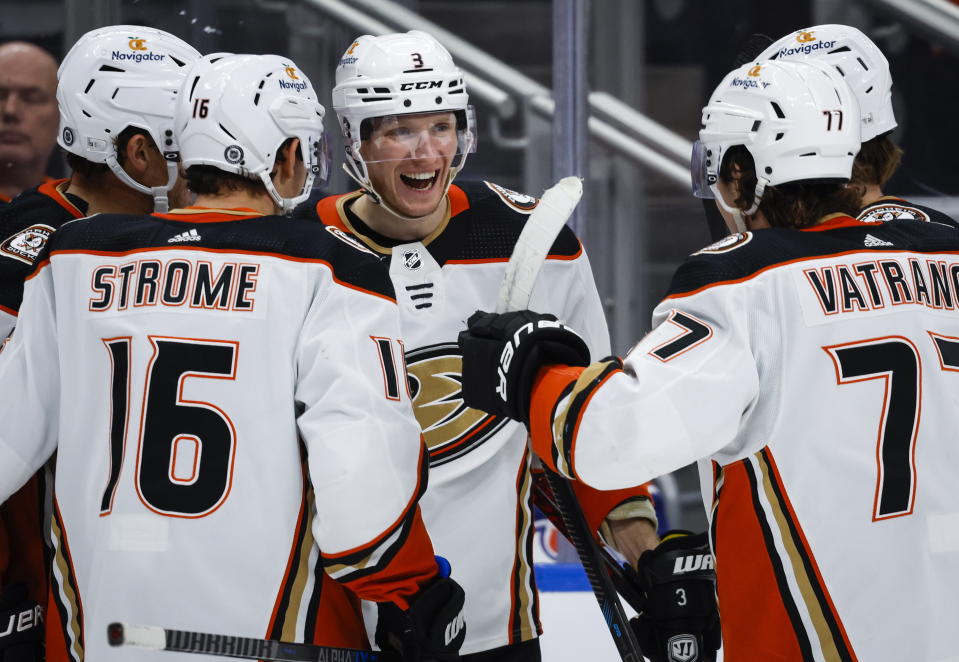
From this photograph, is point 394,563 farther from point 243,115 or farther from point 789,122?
point 789,122

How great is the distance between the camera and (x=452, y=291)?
2.06m

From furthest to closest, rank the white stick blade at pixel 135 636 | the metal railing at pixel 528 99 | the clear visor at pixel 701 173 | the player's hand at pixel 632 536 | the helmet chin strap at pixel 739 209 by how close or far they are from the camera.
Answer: the metal railing at pixel 528 99 → the player's hand at pixel 632 536 → the clear visor at pixel 701 173 → the helmet chin strap at pixel 739 209 → the white stick blade at pixel 135 636

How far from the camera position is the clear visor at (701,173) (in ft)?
6.07

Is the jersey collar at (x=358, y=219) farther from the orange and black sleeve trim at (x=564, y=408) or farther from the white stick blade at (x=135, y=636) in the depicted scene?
the white stick blade at (x=135, y=636)

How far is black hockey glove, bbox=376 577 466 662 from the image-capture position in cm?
168

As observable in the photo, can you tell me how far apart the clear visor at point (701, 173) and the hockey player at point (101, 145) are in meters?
0.90

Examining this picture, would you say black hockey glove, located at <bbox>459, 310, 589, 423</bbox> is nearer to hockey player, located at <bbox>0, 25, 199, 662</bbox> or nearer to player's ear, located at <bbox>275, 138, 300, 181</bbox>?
player's ear, located at <bbox>275, 138, 300, 181</bbox>

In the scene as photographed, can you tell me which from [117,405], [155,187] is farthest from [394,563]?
[155,187]

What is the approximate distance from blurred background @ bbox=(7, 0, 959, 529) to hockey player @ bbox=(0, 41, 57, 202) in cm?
14

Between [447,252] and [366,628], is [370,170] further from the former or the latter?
[366,628]

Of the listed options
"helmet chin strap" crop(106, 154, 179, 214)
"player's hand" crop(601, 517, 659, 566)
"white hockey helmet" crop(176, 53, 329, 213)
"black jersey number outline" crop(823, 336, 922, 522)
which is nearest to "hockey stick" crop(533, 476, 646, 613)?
"player's hand" crop(601, 517, 659, 566)

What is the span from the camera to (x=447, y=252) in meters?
2.08

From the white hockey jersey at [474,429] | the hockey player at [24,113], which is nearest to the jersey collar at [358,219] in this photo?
the white hockey jersey at [474,429]

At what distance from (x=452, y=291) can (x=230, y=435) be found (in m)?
0.57
